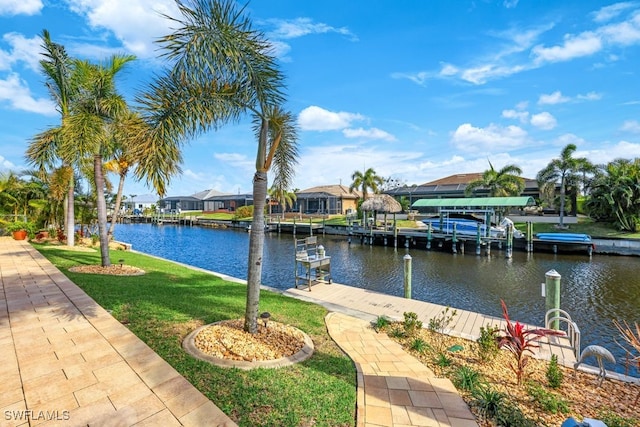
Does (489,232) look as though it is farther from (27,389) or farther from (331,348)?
(27,389)

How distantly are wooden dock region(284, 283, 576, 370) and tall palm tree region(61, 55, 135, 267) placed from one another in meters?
6.77

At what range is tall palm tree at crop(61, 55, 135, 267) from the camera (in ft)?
28.4

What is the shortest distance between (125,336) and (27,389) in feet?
4.45

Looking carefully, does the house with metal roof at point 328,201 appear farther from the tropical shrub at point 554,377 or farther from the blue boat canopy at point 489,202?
the tropical shrub at point 554,377

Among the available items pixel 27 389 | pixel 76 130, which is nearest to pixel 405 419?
pixel 27 389

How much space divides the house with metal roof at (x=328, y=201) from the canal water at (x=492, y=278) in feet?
76.5

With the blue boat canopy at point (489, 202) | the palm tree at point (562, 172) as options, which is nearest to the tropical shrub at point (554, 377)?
the blue boat canopy at point (489, 202)

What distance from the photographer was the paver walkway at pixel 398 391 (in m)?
3.27

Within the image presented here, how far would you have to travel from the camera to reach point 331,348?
5.00 metres

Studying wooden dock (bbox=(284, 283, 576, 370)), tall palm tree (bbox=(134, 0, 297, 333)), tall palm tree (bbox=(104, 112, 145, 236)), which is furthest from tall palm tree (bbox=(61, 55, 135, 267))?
wooden dock (bbox=(284, 283, 576, 370))

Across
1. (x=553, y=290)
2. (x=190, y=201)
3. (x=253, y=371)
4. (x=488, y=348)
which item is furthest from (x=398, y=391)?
(x=190, y=201)

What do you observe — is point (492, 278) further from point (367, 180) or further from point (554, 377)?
point (367, 180)

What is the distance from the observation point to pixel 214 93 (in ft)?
15.7

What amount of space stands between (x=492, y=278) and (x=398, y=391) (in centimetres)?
1315
